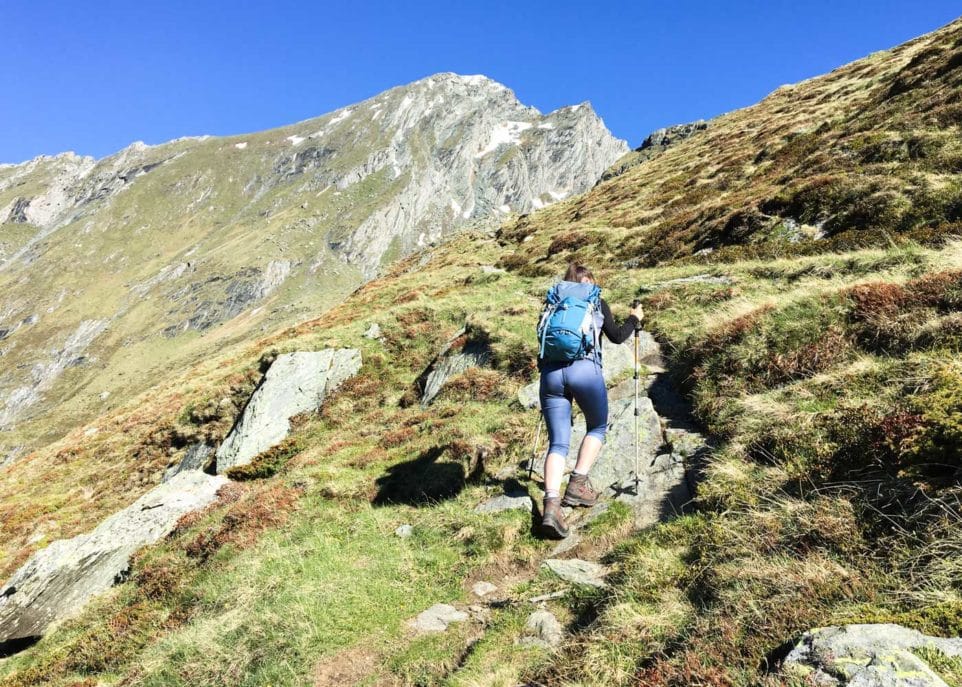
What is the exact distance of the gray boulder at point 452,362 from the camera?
49.5ft

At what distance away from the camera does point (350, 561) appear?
7.84m

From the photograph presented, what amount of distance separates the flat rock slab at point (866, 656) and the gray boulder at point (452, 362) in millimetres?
12051

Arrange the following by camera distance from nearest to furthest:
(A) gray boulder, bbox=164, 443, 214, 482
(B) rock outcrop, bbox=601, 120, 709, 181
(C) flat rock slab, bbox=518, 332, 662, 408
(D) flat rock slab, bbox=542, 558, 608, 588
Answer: (D) flat rock slab, bbox=542, 558, 608, 588
(C) flat rock slab, bbox=518, 332, 662, 408
(A) gray boulder, bbox=164, 443, 214, 482
(B) rock outcrop, bbox=601, 120, 709, 181

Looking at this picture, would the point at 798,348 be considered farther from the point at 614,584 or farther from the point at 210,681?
the point at 210,681

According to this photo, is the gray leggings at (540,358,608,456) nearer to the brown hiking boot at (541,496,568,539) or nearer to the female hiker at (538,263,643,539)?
the female hiker at (538,263,643,539)

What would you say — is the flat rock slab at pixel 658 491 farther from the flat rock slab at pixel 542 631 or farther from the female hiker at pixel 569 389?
the flat rock slab at pixel 542 631

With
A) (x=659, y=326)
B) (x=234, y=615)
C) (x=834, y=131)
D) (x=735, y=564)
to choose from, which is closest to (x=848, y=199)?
(x=659, y=326)

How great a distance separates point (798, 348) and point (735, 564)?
4989 millimetres

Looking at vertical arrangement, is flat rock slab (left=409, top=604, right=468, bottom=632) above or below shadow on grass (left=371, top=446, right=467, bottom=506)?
below

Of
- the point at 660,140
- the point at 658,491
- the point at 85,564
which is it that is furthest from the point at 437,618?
the point at 660,140

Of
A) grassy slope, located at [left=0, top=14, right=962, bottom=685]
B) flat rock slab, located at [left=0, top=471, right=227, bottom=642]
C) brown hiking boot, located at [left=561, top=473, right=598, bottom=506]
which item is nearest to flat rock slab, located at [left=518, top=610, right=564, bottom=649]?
grassy slope, located at [left=0, top=14, right=962, bottom=685]

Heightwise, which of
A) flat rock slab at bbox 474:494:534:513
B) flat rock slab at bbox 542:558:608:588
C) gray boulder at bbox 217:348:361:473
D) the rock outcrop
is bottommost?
flat rock slab at bbox 542:558:608:588

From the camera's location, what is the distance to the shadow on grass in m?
9.55

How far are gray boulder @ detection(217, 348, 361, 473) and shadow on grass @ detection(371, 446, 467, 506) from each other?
7.34m
